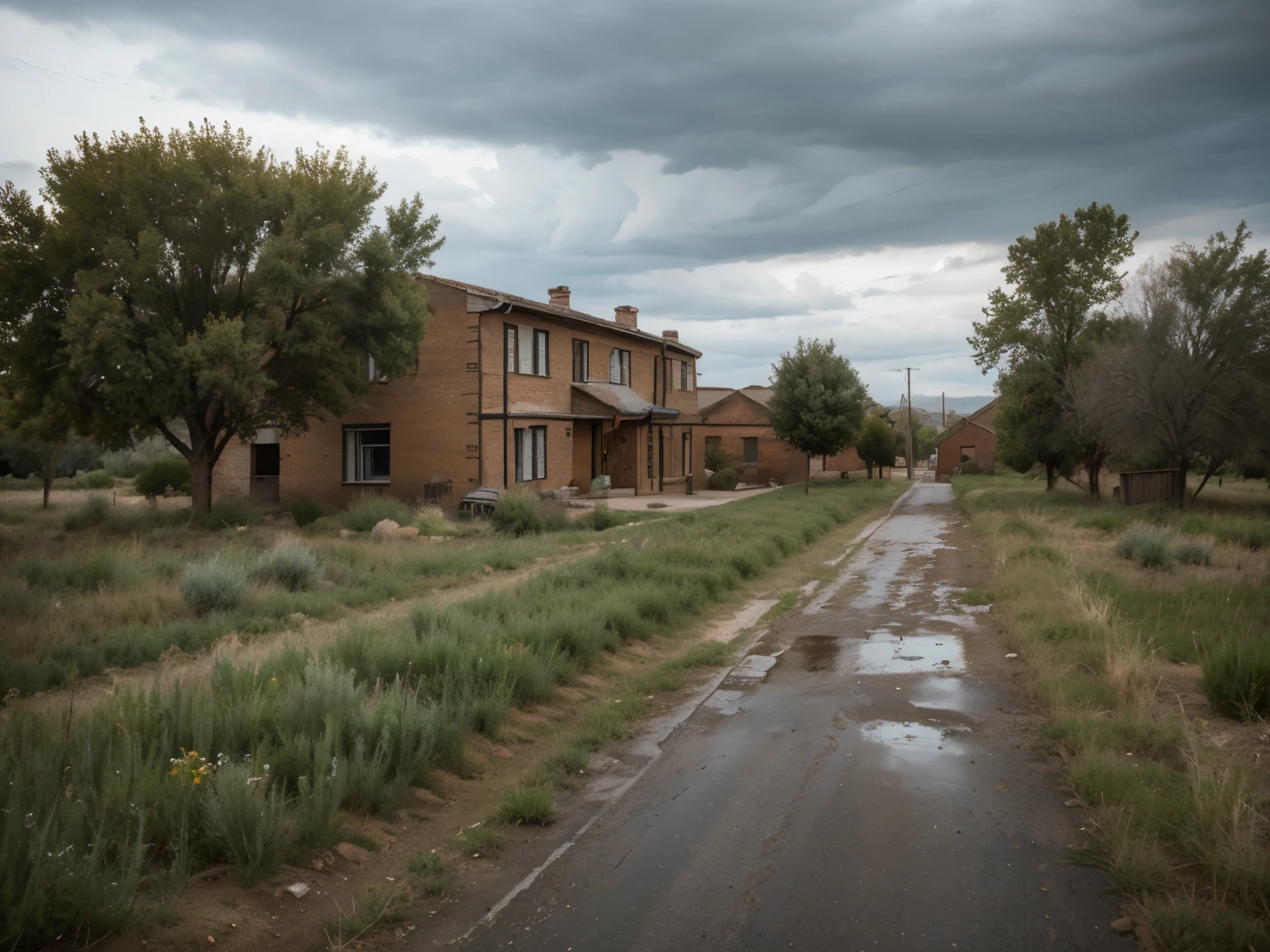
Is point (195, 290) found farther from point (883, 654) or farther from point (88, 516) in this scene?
point (883, 654)

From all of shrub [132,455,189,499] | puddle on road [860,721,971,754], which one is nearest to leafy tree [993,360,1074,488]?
puddle on road [860,721,971,754]

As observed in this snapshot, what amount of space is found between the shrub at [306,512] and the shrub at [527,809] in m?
21.2

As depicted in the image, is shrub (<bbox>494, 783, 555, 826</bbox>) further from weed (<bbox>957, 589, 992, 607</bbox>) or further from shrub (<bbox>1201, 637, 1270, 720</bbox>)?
weed (<bbox>957, 589, 992, 607</bbox>)

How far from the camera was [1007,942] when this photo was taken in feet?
14.4

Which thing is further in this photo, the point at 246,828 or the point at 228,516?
the point at 228,516

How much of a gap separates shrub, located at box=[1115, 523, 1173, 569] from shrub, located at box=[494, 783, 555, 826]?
44.0 ft

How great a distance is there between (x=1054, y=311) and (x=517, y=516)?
2393cm

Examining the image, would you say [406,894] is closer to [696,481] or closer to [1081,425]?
[1081,425]

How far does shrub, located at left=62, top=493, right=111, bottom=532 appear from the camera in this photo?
75.9 feet

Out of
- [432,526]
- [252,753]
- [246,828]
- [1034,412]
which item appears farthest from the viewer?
[1034,412]

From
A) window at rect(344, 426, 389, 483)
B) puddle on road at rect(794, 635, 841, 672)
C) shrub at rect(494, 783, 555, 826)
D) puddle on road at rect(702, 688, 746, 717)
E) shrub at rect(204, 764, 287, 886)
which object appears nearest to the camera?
shrub at rect(204, 764, 287, 886)

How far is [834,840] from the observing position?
5531 millimetres

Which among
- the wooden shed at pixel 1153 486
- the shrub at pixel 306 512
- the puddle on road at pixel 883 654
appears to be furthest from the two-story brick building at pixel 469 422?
the puddle on road at pixel 883 654

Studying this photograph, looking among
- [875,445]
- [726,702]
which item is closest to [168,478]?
[726,702]
